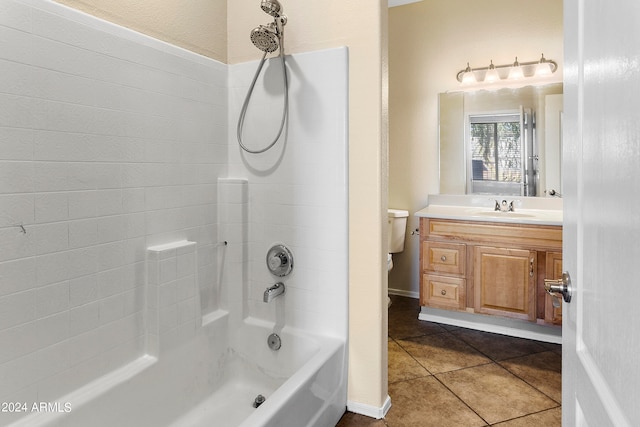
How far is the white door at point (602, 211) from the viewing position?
528 mm

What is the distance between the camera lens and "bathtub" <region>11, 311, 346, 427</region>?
56.6 inches

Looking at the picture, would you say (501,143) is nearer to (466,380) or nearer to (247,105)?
(466,380)

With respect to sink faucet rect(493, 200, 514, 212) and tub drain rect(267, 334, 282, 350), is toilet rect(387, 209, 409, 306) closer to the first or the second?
sink faucet rect(493, 200, 514, 212)

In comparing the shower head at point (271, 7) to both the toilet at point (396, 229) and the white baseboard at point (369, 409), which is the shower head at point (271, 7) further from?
the toilet at point (396, 229)

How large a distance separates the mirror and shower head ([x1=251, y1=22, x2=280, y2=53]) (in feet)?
6.81

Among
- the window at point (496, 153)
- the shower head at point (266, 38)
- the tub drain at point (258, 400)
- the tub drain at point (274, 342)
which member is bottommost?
the tub drain at point (258, 400)

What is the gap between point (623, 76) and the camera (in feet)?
1.82

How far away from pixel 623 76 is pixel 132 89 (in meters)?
Result: 1.67

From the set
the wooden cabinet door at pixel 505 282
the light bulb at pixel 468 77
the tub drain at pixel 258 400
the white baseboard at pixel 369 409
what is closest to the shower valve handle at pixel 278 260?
the tub drain at pixel 258 400

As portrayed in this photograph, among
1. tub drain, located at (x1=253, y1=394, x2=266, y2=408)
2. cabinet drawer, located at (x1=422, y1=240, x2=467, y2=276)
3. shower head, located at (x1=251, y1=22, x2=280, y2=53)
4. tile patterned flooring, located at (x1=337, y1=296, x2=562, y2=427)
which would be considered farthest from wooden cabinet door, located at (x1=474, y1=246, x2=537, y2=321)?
shower head, located at (x1=251, y1=22, x2=280, y2=53)

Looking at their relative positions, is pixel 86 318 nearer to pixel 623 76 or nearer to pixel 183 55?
pixel 183 55

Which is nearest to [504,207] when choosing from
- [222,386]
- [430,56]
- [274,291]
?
[430,56]

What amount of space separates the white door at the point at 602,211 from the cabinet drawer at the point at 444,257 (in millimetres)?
2142

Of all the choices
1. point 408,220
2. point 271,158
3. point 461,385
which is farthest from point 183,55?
point 408,220
